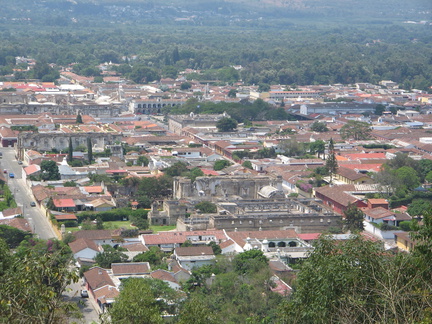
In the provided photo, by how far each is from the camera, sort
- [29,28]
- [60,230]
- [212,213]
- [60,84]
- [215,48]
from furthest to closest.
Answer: [29,28] < [215,48] < [60,84] < [212,213] < [60,230]

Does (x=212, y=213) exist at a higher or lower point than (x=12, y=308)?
lower

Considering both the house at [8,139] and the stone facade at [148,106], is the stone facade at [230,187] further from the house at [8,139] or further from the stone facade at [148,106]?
the stone facade at [148,106]

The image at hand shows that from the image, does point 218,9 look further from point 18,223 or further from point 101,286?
point 101,286

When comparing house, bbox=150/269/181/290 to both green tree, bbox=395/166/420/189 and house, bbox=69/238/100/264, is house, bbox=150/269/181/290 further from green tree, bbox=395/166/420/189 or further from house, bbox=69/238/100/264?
green tree, bbox=395/166/420/189

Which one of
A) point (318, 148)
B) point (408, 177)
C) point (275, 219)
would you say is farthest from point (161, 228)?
point (318, 148)

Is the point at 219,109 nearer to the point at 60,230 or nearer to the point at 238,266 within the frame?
the point at 60,230

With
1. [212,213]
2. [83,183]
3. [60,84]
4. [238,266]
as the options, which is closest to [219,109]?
[60,84]
